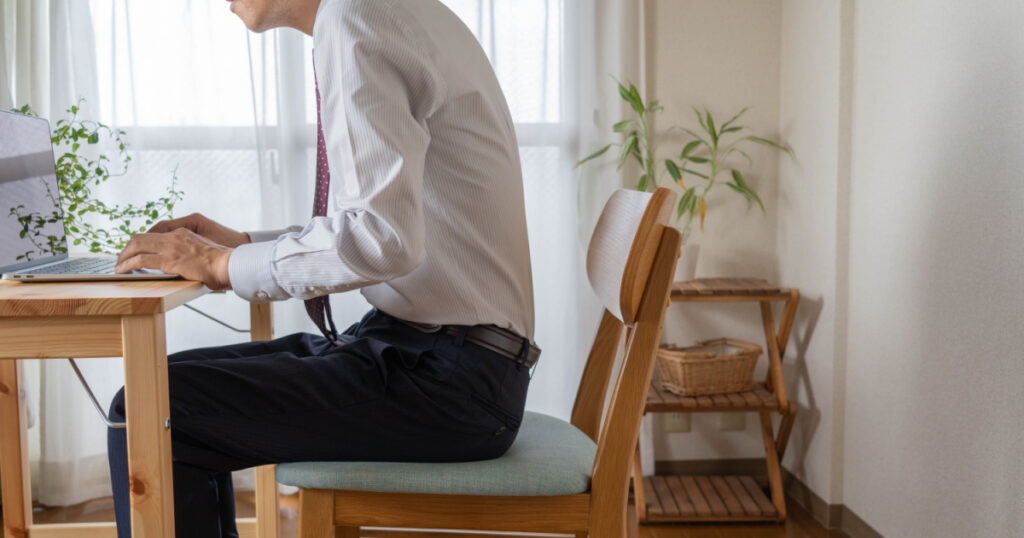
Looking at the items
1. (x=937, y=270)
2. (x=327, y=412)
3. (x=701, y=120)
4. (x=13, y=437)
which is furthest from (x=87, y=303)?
(x=701, y=120)

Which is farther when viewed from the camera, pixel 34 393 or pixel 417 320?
Answer: pixel 34 393

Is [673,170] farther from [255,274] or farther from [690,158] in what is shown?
[255,274]

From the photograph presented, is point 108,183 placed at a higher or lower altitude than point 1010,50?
lower

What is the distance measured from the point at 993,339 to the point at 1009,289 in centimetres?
10

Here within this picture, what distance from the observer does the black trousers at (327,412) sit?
1.08 meters

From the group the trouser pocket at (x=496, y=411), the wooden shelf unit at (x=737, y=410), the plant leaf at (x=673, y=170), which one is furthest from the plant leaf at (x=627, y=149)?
the trouser pocket at (x=496, y=411)

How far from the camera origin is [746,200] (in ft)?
8.33

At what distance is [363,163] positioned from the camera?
102 cm

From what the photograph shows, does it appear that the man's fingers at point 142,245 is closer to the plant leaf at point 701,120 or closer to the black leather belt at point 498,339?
the black leather belt at point 498,339

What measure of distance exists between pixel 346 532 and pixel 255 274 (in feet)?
1.84

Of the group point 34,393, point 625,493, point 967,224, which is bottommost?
point 34,393

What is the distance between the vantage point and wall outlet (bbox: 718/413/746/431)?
8.53 ft

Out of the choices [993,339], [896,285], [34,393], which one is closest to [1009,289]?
[993,339]

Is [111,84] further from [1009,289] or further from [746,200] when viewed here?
[1009,289]
